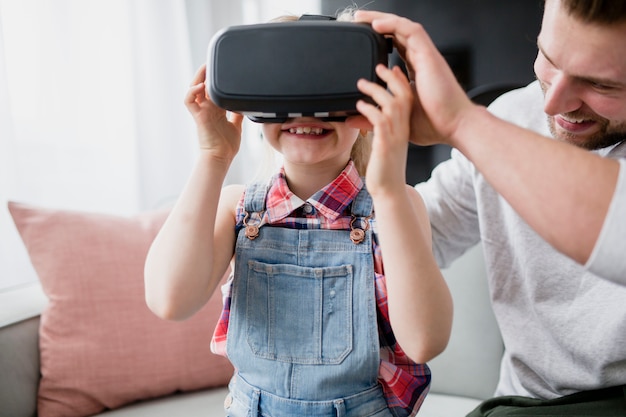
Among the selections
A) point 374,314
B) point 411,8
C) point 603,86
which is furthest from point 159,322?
point 411,8

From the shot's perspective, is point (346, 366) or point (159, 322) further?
point (159, 322)

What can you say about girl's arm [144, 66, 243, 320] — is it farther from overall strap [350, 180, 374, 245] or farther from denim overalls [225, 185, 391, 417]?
overall strap [350, 180, 374, 245]

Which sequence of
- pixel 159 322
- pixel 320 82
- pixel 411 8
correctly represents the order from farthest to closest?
1. pixel 411 8
2. pixel 159 322
3. pixel 320 82

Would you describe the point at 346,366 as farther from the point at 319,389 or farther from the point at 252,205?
the point at 252,205

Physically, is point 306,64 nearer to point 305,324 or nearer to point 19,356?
point 305,324

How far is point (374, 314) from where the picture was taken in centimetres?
91

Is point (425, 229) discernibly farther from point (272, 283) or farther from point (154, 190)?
point (154, 190)

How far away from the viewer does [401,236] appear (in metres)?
0.80

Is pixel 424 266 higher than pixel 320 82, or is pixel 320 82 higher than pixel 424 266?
pixel 320 82

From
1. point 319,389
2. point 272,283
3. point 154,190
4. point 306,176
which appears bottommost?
point 154,190

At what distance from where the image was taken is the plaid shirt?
0.92m

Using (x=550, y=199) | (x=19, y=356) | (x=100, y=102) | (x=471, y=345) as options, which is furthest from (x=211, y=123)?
(x=100, y=102)

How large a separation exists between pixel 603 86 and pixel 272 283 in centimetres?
54

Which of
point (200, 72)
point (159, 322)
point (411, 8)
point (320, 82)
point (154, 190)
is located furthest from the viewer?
point (154, 190)
